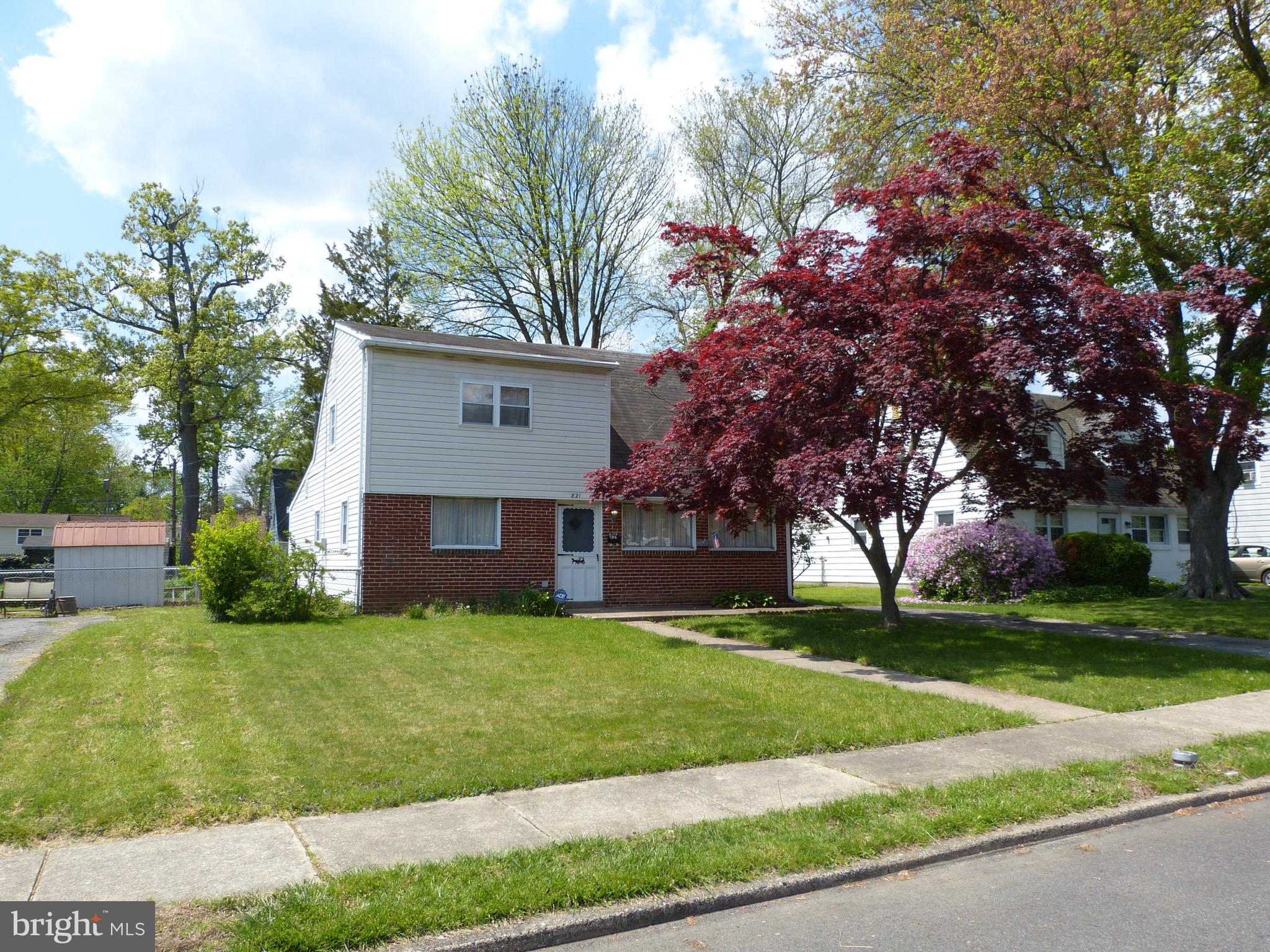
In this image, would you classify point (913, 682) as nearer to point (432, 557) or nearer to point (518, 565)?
point (518, 565)

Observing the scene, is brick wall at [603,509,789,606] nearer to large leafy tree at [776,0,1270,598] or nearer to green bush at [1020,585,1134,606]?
green bush at [1020,585,1134,606]

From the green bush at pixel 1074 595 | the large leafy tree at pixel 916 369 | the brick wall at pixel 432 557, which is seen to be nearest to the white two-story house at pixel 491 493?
the brick wall at pixel 432 557

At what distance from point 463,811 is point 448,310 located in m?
29.4

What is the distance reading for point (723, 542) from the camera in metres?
20.4

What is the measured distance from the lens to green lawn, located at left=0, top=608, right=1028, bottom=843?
18.7 feet

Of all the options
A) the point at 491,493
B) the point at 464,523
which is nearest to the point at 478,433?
the point at 491,493

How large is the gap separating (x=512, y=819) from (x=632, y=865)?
3.63 ft

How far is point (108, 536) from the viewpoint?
23.0 metres

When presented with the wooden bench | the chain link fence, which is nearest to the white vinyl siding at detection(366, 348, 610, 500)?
the chain link fence

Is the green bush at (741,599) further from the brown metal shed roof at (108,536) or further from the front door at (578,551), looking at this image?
the brown metal shed roof at (108,536)

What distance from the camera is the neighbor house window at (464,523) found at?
1781 centimetres

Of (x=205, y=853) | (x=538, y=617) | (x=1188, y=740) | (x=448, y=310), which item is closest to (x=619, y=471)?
(x=538, y=617)

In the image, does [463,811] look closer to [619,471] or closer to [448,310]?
[619,471]

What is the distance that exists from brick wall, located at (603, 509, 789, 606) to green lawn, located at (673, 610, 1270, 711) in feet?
9.94
